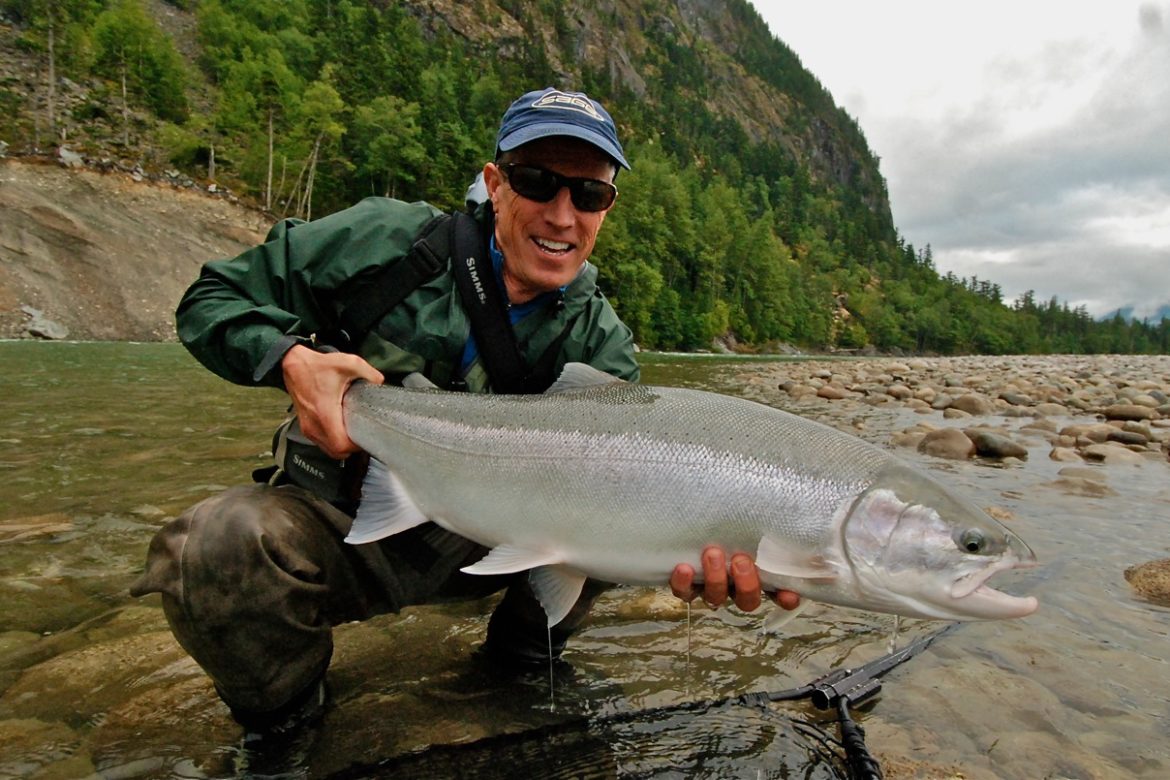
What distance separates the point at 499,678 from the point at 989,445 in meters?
7.69

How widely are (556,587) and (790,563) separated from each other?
780mm

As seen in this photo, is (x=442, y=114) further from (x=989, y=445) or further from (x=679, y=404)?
(x=679, y=404)

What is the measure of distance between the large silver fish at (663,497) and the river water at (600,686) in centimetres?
57

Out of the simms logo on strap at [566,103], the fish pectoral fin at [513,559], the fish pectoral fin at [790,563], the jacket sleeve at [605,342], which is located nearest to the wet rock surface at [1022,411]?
the jacket sleeve at [605,342]

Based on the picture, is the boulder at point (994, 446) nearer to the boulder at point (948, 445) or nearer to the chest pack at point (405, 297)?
the boulder at point (948, 445)

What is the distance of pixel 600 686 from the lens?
107 inches

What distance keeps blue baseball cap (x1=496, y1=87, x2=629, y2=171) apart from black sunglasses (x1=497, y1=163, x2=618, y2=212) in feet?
0.32

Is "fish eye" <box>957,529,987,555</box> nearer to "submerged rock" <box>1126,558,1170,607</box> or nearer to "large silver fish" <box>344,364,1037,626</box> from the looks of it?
"large silver fish" <box>344,364,1037,626</box>

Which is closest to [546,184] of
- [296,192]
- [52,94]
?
[296,192]

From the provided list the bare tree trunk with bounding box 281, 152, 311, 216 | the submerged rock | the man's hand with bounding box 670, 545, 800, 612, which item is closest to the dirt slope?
the bare tree trunk with bounding box 281, 152, 311, 216

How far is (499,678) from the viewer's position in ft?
9.01

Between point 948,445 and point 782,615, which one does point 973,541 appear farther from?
point 948,445

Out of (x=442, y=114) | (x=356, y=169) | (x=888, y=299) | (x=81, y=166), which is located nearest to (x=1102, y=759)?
(x=81, y=166)

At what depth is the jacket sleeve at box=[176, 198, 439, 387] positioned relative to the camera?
7.64ft
